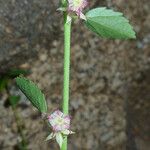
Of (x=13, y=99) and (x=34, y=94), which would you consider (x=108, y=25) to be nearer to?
(x=34, y=94)

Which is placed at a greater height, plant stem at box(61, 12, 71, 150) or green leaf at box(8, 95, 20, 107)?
green leaf at box(8, 95, 20, 107)

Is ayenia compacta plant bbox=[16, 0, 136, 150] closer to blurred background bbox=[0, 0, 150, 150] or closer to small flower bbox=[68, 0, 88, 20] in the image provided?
small flower bbox=[68, 0, 88, 20]

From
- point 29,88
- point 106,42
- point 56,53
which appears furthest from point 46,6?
point 29,88

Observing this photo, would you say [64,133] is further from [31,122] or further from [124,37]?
[31,122]

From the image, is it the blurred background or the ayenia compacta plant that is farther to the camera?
the blurred background

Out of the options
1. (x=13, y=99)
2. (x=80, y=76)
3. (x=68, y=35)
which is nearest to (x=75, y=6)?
(x=68, y=35)

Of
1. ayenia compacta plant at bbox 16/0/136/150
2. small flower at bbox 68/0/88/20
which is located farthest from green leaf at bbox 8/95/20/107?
small flower at bbox 68/0/88/20

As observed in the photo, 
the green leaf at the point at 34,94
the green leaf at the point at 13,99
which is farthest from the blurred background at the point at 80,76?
the green leaf at the point at 34,94
